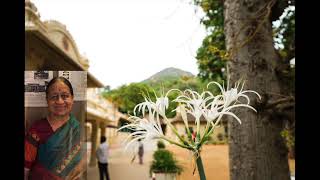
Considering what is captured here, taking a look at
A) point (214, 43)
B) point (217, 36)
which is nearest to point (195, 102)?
point (214, 43)

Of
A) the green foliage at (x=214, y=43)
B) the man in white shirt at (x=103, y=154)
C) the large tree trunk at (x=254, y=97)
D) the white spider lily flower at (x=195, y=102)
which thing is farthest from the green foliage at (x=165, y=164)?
the white spider lily flower at (x=195, y=102)

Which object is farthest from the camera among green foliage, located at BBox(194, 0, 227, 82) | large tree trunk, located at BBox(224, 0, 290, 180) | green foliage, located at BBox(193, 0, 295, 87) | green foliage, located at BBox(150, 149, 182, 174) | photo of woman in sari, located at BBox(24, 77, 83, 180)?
green foliage, located at BBox(150, 149, 182, 174)

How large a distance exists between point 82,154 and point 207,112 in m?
0.83

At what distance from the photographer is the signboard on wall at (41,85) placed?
69.7 inches

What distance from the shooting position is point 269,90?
2.40 m

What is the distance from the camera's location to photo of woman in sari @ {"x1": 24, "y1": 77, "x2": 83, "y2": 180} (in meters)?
1.75

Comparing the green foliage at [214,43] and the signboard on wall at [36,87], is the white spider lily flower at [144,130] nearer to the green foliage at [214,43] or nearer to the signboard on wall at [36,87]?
the signboard on wall at [36,87]

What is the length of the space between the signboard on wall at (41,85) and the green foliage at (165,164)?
13.5ft

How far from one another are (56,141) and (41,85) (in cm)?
26

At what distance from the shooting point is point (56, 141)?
5.79 ft

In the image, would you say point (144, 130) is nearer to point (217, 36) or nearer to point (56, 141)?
point (56, 141)

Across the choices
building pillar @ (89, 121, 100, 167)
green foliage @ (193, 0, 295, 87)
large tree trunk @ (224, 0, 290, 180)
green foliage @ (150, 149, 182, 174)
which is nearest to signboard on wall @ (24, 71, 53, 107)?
large tree trunk @ (224, 0, 290, 180)

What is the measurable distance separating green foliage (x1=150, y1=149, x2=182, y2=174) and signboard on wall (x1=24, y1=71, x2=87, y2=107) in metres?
4.11

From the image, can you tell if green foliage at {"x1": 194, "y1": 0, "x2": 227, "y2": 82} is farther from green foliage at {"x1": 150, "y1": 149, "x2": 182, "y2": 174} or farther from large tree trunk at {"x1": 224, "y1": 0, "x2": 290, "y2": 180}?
large tree trunk at {"x1": 224, "y1": 0, "x2": 290, "y2": 180}
